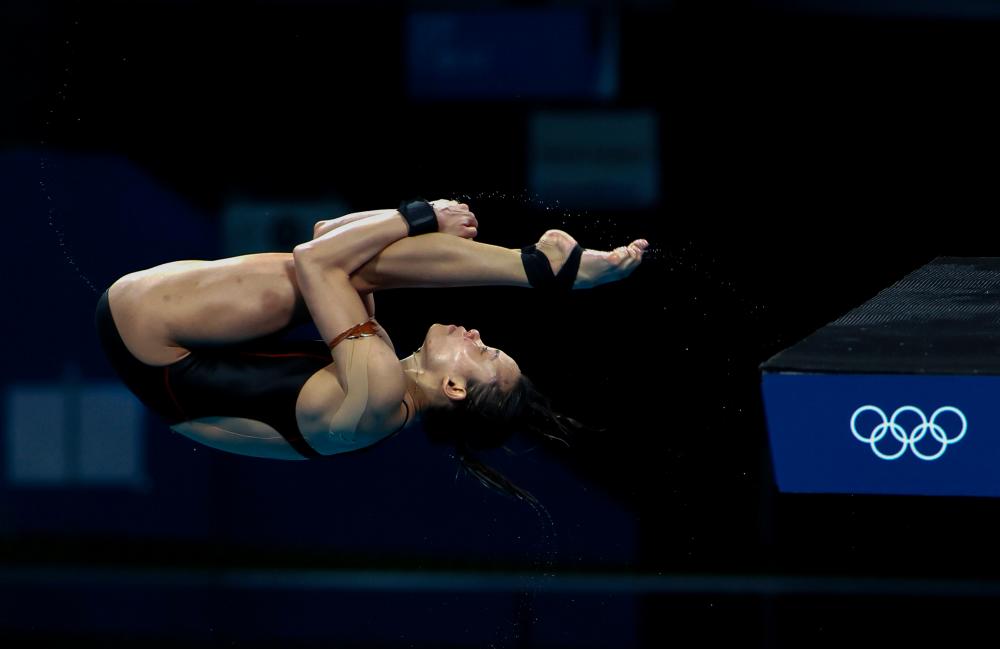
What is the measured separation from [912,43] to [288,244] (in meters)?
2.89

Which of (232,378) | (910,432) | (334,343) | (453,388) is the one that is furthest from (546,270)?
(910,432)

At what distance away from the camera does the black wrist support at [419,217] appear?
3.25 m

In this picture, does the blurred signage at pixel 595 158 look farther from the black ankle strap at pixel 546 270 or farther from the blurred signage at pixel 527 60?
the black ankle strap at pixel 546 270

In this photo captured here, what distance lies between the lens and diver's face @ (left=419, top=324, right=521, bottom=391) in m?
3.37

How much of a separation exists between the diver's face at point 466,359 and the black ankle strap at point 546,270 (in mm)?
242

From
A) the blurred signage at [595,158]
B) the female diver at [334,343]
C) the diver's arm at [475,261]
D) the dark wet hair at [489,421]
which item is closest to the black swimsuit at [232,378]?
the female diver at [334,343]

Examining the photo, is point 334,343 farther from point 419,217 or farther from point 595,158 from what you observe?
point 595,158

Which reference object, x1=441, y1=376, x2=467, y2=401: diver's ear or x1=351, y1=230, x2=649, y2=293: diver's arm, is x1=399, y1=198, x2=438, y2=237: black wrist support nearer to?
x1=351, y1=230, x2=649, y2=293: diver's arm

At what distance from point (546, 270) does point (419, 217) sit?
316 mm

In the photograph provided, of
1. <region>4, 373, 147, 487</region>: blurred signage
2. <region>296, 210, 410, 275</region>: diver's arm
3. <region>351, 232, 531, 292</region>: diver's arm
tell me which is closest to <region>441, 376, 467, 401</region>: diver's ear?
<region>351, 232, 531, 292</region>: diver's arm

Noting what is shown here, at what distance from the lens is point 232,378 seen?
335cm

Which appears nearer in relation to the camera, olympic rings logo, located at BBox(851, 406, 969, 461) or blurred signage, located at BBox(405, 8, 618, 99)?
olympic rings logo, located at BBox(851, 406, 969, 461)

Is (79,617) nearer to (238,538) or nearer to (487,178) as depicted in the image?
(238,538)

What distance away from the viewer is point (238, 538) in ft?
20.6
